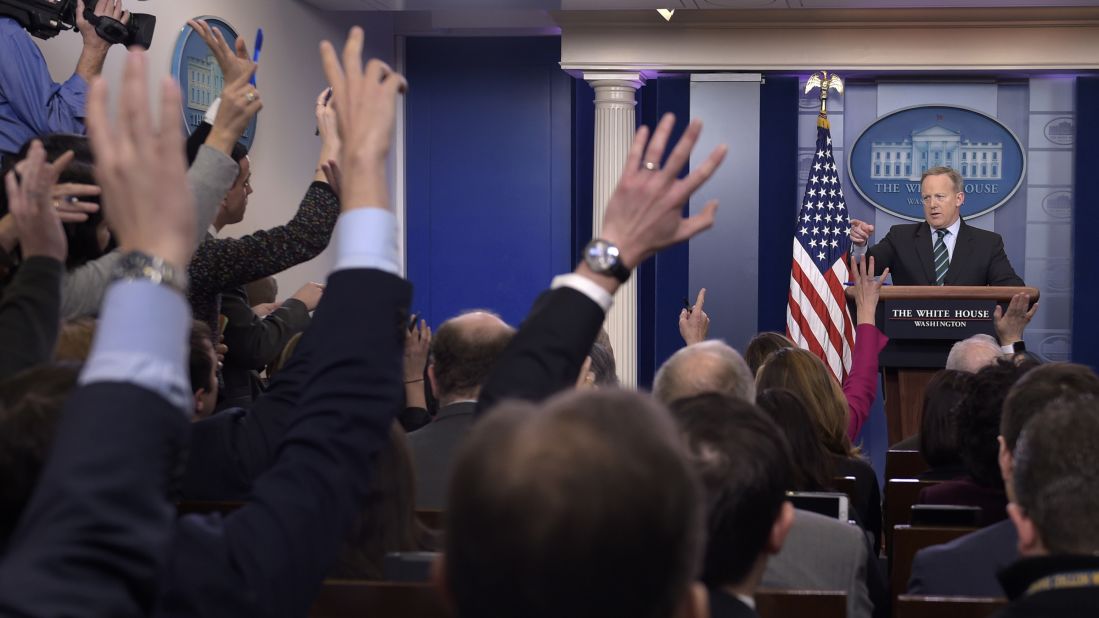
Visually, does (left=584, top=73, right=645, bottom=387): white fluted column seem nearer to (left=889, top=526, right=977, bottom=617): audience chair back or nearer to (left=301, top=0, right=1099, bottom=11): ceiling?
(left=301, top=0, right=1099, bottom=11): ceiling

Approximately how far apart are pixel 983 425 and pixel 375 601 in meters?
1.78

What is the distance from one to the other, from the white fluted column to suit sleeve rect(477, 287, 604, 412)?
24.7 feet

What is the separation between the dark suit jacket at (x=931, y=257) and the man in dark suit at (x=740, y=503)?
5622mm

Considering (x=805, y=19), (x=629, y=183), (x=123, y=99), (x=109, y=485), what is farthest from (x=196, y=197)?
(x=805, y=19)

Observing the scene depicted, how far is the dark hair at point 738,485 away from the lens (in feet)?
4.91

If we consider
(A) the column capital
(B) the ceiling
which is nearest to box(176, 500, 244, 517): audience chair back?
(B) the ceiling

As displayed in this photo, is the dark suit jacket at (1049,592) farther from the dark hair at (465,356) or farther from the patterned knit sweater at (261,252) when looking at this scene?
the dark hair at (465,356)

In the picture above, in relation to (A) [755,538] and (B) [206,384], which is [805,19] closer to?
(B) [206,384]

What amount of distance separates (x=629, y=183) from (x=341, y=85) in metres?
0.34

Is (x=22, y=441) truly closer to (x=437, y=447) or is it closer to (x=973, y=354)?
(x=437, y=447)

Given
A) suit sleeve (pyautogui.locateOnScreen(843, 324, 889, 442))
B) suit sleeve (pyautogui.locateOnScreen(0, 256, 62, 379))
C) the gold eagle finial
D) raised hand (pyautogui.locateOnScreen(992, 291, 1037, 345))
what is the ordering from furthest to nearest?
1. the gold eagle finial
2. raised hand (pyautogui.locateOnScreen(992, 291, 1037, 345))
3. suit sleeve (pyautogui.locateOnScreen(843, 324, 889, 442))
4. suit sleeve (pyautogui.locateOnScreen(0, 256, 62, 379))

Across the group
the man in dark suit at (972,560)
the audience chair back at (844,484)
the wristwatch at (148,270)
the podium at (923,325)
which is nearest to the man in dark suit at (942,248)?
the podium at (923,325)

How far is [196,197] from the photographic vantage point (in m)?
1.93

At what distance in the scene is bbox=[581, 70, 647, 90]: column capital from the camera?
8.88m
